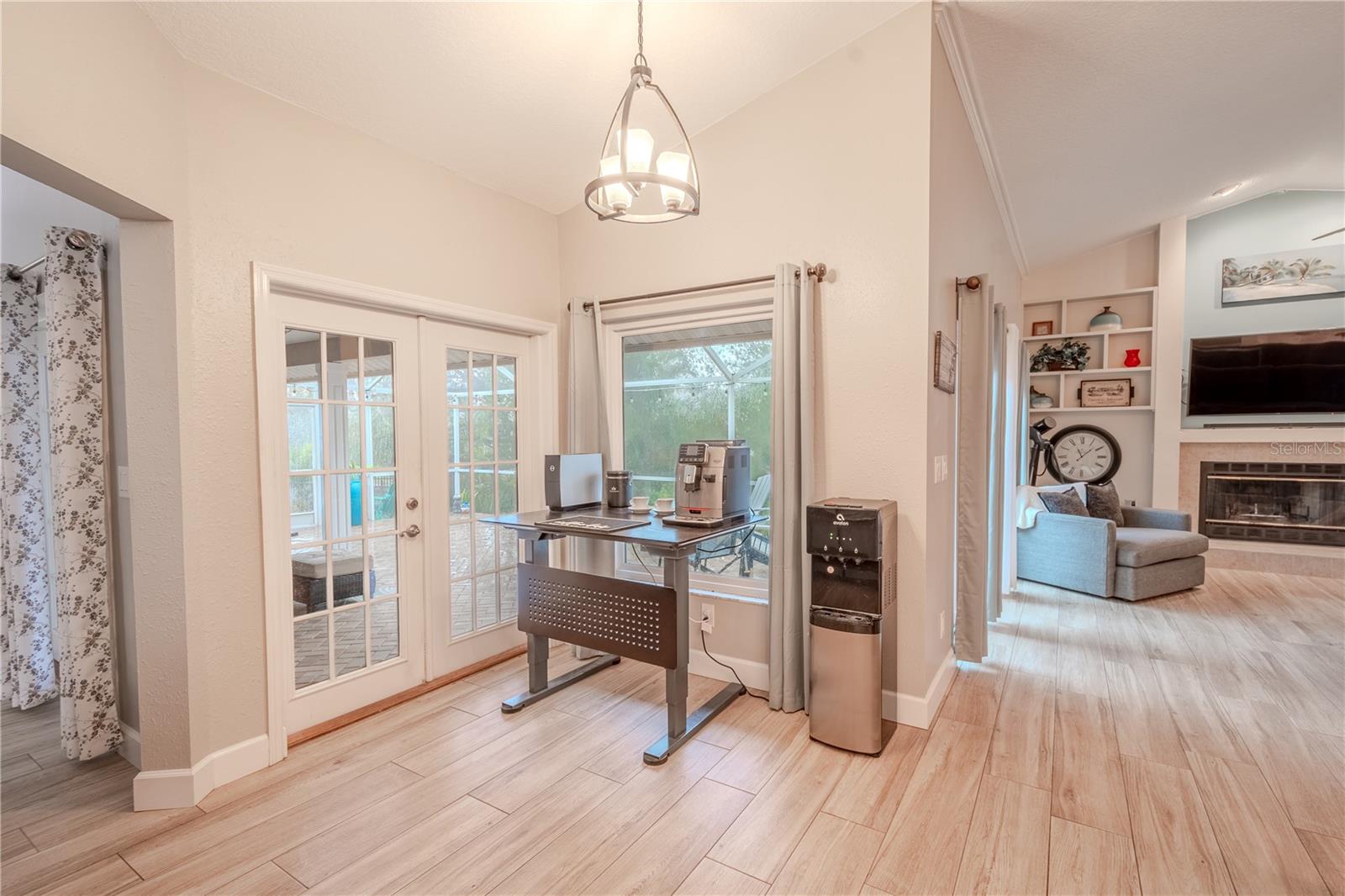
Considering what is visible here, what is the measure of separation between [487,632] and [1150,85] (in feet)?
14.6

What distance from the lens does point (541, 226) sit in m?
3.47

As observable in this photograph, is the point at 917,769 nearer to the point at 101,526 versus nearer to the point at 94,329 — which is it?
the point at 101,526

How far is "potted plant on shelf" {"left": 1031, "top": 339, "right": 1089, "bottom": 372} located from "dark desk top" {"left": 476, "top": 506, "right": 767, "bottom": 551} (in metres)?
4.77

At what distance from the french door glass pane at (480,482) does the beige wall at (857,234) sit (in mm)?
1361

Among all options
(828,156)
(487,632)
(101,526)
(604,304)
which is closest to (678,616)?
(487,632)

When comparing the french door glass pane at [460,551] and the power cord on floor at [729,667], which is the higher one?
the french door glass pane at [460,551]

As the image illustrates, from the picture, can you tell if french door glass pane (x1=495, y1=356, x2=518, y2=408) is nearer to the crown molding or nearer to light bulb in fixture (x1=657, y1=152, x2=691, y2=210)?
light bulb in fixture (x1=657, y1=152, x2=691, y2=210)

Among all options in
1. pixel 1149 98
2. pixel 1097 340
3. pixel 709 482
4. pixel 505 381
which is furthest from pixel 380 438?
pixel 1097 340

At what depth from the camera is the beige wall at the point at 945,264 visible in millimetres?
2492

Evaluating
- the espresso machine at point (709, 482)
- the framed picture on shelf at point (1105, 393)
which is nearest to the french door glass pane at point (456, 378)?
the espresso machine at point (709, 482)

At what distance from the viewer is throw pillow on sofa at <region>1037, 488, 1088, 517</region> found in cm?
465

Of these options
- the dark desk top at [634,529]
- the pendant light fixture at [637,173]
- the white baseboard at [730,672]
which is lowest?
the white baseboard at [730,672]

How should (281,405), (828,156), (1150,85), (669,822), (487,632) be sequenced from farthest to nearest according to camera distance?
1. (487,632)
2. (1150,85)
3. (828,156)
4. (281,405)
5. (669,822)

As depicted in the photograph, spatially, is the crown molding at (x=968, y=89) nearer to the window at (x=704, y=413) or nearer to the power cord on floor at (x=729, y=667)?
the window at (x=704, y=413)
